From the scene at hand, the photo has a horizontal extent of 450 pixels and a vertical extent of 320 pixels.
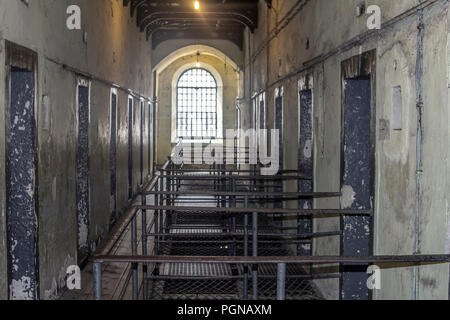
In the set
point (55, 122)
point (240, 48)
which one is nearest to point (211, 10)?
point (240, 48)

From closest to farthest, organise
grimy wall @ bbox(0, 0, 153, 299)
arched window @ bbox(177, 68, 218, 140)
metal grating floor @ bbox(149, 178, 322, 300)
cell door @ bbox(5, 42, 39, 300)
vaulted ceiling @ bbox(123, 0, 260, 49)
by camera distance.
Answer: grimy wall @ bbox(0, 0, 153, 299) < cell door @ bbox(5, 42, 39, 300) < metal grating floor @ bbox(149, 178, 322, 300) < vaulted ceiling @ bbox(123, 0, 260, 49) < arched window @ bbox(177, 68, 218, 140)

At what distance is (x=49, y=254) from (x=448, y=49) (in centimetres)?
384

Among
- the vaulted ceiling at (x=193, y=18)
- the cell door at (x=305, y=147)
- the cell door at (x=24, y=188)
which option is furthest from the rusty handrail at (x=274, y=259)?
the vaulted ceiling at (x=193, y=18)

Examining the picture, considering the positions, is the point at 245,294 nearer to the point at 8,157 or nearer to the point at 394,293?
the point at 394,293

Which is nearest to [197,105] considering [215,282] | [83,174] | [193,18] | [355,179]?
[193,18]

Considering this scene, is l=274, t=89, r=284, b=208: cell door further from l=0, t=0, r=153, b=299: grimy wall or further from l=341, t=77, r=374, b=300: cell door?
l=341, t=77, r=374, b=300: cell door

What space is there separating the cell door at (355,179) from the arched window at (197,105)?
53.9ft

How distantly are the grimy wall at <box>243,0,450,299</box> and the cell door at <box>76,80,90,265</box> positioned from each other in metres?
2.81

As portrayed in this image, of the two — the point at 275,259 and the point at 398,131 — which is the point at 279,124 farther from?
the point at 275,259

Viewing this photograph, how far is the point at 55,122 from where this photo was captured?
18.2ft

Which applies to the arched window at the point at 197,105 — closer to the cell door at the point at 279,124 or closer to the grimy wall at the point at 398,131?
the cell door at the point at 279,124

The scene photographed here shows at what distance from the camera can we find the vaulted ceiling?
1303cm

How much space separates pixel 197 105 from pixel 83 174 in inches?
579

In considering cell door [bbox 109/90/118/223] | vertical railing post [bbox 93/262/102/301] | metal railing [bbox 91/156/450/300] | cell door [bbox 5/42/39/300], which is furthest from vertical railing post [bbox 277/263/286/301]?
cell door [bbox 109/90/118/223]
